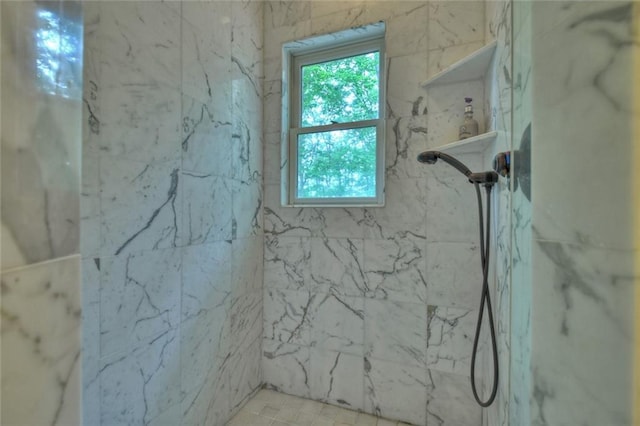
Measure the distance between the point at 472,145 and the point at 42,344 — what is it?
5.08ft

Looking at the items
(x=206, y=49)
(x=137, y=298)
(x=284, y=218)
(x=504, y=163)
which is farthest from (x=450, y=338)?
(x=206, y=49)

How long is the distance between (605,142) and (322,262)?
154cm

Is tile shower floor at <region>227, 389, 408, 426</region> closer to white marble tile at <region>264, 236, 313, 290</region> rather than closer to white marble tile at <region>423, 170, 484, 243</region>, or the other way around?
white marble tile at <region>264, 236, 313, 290</region>

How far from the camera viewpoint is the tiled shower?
1.15ft

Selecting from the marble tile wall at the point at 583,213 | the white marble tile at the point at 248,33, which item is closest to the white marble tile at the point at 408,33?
the white marble tile at the point at 248,33

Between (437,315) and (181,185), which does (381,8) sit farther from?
(437,315)

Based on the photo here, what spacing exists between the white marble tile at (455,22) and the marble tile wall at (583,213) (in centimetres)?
113

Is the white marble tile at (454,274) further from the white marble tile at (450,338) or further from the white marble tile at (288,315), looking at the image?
the white marble tile at (288,315)

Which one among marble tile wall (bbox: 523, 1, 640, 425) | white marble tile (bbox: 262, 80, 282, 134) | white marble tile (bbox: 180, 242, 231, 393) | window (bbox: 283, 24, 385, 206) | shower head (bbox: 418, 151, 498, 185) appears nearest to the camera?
marble tile wall (bbox: 523, 1, 640, 425)

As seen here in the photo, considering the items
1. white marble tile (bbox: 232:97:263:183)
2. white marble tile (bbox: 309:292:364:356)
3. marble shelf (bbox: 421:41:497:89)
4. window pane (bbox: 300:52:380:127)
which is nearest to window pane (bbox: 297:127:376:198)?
window pane (bbox: 300:52:380:127)

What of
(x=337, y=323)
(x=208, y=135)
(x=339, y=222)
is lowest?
(x=337, y=323)

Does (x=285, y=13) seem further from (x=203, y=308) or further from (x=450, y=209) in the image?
(x=203, y=308)

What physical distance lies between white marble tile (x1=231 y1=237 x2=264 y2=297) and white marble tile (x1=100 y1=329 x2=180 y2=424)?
0.47 metres

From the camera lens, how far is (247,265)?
6.02 feet
